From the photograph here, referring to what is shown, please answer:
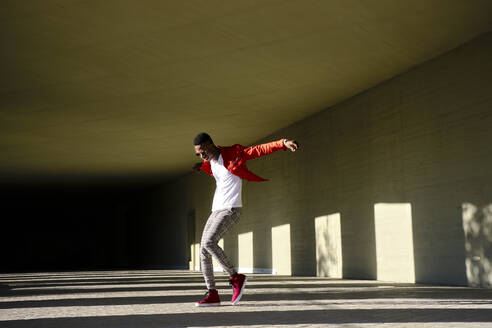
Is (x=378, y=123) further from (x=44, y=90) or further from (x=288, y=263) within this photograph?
(x=44, y=90)

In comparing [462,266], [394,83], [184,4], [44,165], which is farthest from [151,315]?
[44,165]

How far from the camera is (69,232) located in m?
41.3

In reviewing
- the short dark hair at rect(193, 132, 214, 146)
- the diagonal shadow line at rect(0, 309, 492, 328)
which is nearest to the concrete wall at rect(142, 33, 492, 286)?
the diagonal shadow line at rect(0, 309, 492, 328)

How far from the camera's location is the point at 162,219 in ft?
98.6

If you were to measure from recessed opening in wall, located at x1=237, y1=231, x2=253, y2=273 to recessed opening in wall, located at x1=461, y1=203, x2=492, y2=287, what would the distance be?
9.78 meters

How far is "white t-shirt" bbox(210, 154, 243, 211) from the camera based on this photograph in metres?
5.59

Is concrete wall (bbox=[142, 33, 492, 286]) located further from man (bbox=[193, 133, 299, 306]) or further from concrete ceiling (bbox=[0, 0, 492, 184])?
man (bbox=[193, 133, 299, 306])

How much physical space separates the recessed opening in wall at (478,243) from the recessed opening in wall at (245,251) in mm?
9784

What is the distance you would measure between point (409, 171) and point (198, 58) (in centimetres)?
406

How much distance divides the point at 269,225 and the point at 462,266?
26.4 feet

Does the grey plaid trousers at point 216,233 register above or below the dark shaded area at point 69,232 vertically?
below

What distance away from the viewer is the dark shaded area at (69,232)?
38031 mm

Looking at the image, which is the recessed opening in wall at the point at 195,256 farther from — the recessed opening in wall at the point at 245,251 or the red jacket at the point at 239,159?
the red jacket at the point at 239,159

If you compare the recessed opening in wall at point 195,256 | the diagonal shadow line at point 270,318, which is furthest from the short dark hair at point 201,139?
the recessed opening in wall at point 195,256
